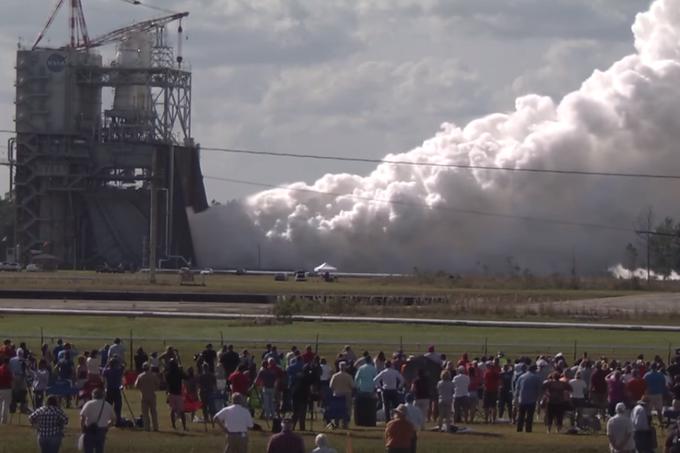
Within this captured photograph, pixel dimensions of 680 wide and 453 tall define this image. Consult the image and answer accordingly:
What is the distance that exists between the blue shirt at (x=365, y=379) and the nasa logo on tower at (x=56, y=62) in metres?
116

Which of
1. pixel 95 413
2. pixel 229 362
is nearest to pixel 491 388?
pixel 229 362

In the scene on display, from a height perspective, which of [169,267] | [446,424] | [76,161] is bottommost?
[446,424]

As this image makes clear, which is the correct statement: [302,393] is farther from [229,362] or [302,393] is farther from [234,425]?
[234,425]

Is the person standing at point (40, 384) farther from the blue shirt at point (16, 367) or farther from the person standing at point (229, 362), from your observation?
the person standing at point (229, 362)

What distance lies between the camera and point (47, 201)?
14138 cm

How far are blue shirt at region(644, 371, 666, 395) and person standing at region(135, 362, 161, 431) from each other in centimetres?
991

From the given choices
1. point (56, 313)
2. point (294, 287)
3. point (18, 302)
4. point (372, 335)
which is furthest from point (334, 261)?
point (372, 335)

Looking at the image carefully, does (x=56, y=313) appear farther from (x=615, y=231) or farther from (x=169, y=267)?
(x=615, y=231)

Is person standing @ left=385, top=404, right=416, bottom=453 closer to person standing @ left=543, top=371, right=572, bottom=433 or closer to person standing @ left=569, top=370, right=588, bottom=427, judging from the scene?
person standing @ left=543, top=371, right=572, bottom=433

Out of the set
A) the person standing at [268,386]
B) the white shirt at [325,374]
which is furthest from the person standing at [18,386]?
the white shirt at [325,374]

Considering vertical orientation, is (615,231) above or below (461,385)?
above

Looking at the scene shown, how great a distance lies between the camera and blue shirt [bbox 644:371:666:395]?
99.9ft

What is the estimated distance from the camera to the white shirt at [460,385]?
101ft

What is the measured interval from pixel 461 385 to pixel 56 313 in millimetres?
39252
